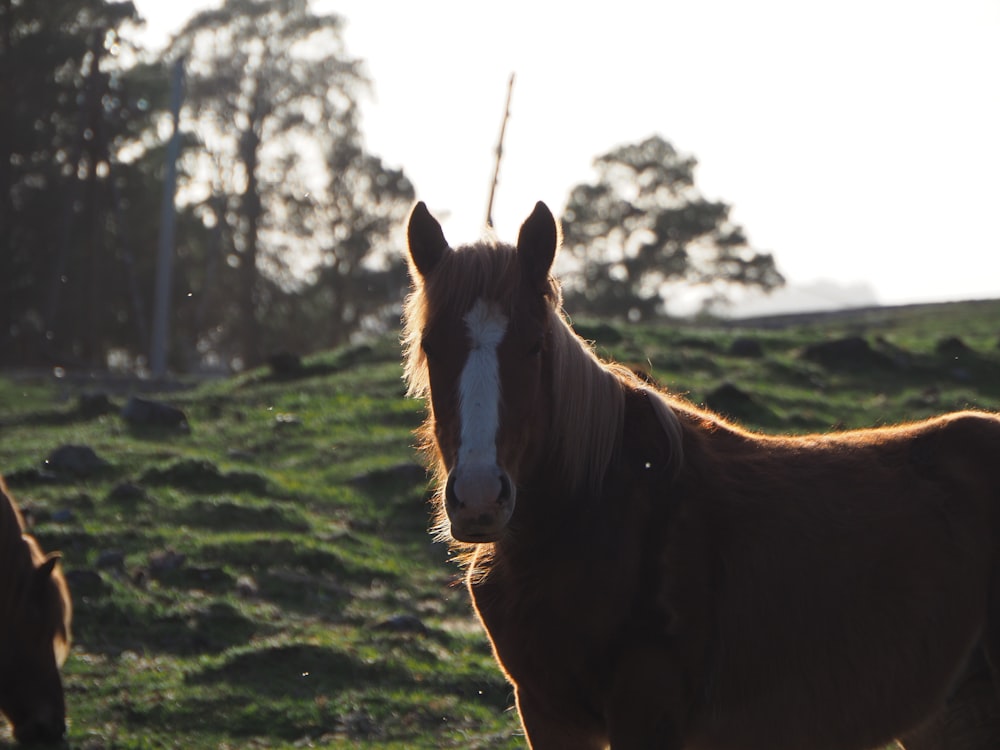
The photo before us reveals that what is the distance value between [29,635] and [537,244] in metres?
4.47

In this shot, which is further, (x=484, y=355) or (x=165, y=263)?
(x=165, y=263)

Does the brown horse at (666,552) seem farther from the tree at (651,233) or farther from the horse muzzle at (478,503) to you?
the tree at (651,233)

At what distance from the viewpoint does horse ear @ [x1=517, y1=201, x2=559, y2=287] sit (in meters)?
4.10

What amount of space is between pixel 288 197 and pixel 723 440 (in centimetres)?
3581

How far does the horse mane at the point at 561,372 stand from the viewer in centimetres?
403

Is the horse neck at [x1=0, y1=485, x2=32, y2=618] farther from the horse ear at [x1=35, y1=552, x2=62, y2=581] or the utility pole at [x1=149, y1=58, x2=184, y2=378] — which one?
the utility pole at [x1=149, y1=58, x2=184, y2=378]

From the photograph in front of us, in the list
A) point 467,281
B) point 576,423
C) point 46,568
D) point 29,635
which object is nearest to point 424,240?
point 467,281

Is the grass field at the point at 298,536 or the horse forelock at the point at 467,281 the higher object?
the horse forelock at the point at 467,281

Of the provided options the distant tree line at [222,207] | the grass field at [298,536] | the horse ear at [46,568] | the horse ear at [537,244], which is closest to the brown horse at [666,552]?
the horse ear at [537,244]

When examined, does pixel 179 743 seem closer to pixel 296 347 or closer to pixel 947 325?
pixel 947 325

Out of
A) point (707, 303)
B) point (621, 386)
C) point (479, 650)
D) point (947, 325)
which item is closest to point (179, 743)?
point (479, 650)

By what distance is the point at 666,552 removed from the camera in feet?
13.3

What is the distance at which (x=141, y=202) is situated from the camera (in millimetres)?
39719

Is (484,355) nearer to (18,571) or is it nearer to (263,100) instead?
(18,571)
